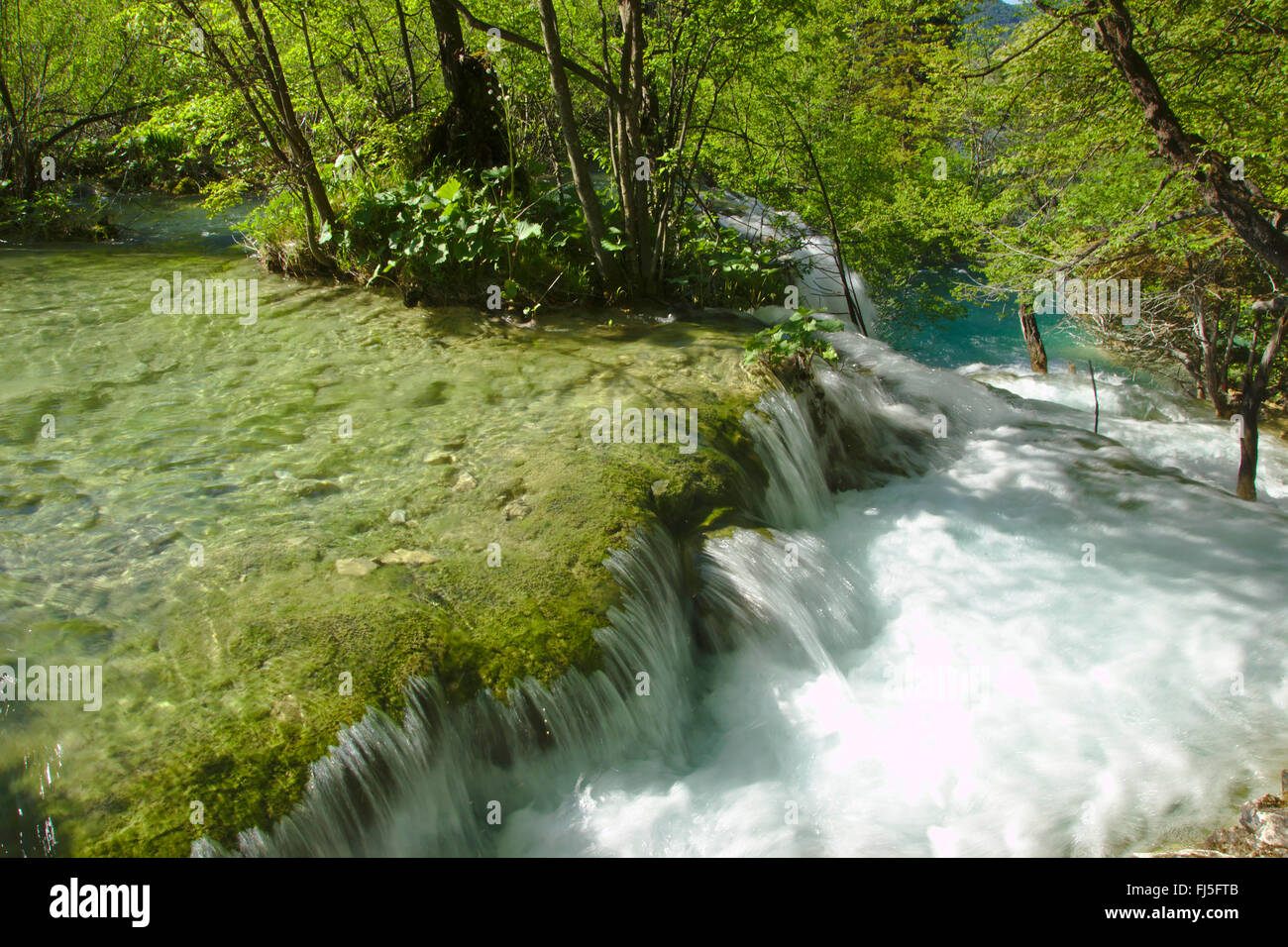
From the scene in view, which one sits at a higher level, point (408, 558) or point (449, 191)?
point (449, 191)

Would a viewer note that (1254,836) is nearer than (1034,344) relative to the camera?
Yes

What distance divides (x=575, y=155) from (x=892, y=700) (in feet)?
19.2

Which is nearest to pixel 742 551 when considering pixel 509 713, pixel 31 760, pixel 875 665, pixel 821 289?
pixel 875 665

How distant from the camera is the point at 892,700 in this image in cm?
498

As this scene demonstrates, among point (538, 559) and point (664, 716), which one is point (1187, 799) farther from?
point (538, 559)

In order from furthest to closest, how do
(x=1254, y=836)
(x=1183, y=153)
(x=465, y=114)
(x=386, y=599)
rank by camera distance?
(x=465, y=114) < (x=1183, y=153) < (x=386, y=599) < (x=1254, y=836)

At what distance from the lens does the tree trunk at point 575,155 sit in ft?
24.2

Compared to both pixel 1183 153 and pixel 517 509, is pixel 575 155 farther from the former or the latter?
pixel 1183 153

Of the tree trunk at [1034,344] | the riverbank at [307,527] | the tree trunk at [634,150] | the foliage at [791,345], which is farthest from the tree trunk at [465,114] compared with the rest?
the tree trunk at [1034,344]

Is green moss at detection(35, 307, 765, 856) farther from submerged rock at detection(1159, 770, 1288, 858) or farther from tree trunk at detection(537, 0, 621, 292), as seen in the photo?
submerged rock at detection(1159, 770, 1288, 858)

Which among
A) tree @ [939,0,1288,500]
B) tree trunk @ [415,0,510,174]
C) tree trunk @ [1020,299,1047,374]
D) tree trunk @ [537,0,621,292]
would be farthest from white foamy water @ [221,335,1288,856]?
tree trunk @ [1020,299,1047,374]

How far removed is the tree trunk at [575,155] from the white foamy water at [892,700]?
9.26 feet

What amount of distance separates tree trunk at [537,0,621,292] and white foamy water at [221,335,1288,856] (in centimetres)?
282

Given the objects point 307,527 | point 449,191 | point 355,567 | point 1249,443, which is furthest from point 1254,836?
point 449,191
